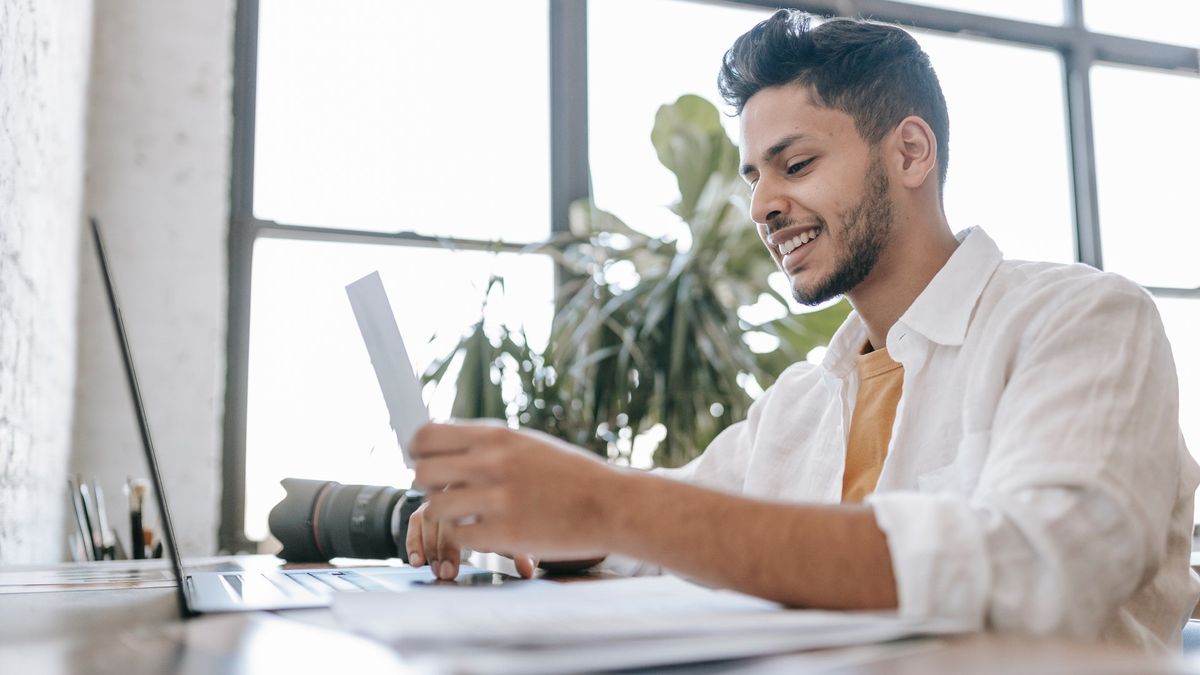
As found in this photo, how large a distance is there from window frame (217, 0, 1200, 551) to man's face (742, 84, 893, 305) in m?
1.76

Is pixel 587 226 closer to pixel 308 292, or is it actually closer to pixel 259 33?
pixel 308 292

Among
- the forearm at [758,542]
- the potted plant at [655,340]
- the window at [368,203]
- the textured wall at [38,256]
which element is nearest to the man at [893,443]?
the forearm at [758,542]

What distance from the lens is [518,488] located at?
72cm

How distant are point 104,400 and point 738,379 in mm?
1740

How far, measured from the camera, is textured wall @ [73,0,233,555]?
2.76 metres

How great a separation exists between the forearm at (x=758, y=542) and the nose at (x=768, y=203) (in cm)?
70

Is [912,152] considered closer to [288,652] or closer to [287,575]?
[287,575]

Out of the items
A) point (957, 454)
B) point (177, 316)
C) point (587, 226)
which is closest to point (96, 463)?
point (177, 316)

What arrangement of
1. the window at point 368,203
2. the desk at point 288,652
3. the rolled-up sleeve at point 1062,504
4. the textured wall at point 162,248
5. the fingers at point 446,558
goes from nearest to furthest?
1. the desk at point 288,652
2. the rolled-up sleeve at point 1062,504
3. the fingers at point 446,558
4. the textured wall at point 162,248
5. the window at point 368,203

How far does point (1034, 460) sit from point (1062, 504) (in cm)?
5

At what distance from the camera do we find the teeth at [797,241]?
138cm

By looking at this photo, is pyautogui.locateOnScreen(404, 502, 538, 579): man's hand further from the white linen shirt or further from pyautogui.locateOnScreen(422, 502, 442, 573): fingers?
the white linen shirt

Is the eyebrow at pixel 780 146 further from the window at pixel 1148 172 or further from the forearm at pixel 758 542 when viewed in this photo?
the window at pixel 1148 172

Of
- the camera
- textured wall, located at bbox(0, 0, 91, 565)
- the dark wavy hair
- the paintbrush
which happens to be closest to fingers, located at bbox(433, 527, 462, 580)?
the camera
